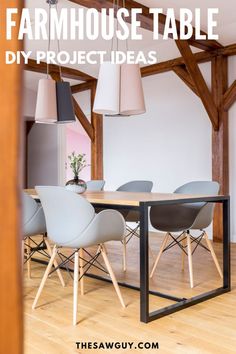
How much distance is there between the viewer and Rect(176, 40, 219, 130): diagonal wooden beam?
474 cm

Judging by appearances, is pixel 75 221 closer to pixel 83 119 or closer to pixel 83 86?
pixel 83 119

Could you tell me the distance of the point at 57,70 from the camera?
642 cm

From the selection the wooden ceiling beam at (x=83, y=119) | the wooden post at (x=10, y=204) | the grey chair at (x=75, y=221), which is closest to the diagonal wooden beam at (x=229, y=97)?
the wooden ceiling beam at (x=83, y=119)

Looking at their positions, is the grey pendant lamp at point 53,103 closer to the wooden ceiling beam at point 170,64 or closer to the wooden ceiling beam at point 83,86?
the wooden ceiling beam at point 170,64

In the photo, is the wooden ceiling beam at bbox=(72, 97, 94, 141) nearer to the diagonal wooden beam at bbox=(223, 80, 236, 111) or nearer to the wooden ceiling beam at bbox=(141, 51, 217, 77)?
the wooden ceiling beam at bbox=(141, 51, 217, 77)

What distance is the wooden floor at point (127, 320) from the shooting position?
1999mm

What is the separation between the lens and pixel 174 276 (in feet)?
10.9

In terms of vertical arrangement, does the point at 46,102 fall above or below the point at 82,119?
below

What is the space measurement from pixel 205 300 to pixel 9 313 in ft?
7.62

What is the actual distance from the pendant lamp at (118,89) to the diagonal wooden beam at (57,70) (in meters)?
2.94

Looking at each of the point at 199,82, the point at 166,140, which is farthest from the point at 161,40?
the point at 166,140

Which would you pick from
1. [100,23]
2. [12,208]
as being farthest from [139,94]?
[12,208]

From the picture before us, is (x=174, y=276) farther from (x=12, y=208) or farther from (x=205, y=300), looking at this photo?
(x=12, y=208)

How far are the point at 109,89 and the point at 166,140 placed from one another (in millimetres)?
2908
